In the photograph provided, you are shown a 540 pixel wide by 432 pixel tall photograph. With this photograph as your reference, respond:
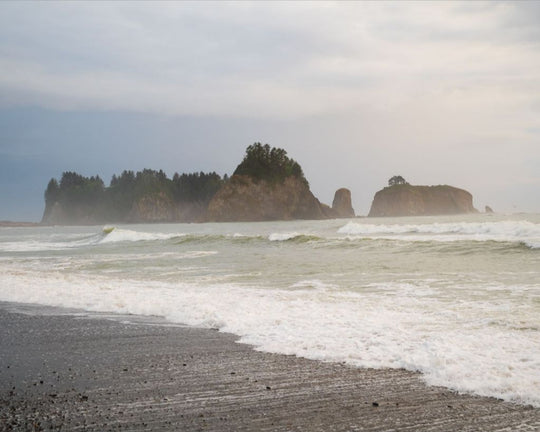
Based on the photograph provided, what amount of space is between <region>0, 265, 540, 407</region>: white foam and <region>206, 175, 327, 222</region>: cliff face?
118485 millimetres

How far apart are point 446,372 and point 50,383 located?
11.1ft

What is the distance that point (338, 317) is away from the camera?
6.82m

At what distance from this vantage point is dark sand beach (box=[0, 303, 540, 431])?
3.26 meters

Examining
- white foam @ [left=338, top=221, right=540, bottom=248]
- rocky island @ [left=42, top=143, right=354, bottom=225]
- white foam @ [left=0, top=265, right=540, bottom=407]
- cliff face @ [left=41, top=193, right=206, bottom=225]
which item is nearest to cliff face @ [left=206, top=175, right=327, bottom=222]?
rocky island @ [left=42, top=143, right=354, bottom=225]

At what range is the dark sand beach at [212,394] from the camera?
10.7 ft

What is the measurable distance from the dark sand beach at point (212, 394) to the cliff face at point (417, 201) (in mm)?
149277

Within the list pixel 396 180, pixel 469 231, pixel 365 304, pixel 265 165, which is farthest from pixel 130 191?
pixel 365 304

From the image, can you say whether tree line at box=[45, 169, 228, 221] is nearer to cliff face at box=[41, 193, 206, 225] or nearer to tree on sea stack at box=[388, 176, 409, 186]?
cliff face at box=[41, 193, 206, 225]

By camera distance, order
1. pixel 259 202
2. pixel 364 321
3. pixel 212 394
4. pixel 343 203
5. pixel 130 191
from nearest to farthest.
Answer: pixel 212 394, pixel 364 321, pixel 259 202, pixel 343 203, pixel 130 191

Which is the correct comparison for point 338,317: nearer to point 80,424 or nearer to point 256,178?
point 80,424

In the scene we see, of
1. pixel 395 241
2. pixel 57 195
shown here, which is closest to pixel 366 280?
pixel 395 241

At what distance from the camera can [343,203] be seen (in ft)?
562

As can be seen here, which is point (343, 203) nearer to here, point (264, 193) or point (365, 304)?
point (264, 193)

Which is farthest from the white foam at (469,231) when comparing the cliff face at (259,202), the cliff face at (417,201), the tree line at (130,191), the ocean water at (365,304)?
the tree line at (130,191)
